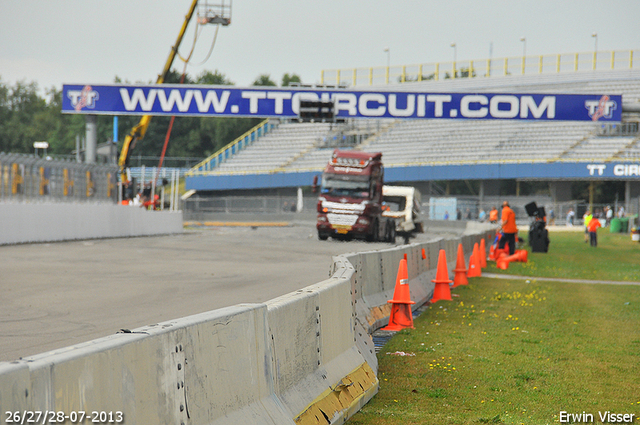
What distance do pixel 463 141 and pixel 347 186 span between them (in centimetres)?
3477

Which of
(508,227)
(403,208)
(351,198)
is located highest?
(351,198)

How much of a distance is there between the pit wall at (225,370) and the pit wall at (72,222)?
18.1 m

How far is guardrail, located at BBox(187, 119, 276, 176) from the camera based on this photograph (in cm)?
7275

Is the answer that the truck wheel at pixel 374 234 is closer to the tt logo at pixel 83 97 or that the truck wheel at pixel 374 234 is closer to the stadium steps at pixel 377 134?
the tt logo at pixel 83 97

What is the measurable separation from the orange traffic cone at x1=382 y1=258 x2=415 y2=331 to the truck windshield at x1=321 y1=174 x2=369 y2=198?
2046 centimetres

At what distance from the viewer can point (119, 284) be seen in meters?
13.3

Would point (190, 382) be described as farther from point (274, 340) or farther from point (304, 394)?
point (304, 394)

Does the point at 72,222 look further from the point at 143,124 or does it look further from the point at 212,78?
the point at 212,78

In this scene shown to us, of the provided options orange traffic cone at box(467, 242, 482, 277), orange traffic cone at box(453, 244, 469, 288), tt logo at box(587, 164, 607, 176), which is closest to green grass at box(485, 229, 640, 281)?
orange traffic cone at box(467, 242, 482, 277)

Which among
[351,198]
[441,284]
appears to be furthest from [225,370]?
[351,198]

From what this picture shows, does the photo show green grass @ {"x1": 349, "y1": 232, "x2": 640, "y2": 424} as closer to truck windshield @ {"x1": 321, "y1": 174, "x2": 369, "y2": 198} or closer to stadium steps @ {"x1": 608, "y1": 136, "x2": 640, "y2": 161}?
truck windshield @ {"x1": 321, "y1": 174, "x2": 369, "y2": 198}

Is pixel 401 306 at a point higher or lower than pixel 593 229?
lower

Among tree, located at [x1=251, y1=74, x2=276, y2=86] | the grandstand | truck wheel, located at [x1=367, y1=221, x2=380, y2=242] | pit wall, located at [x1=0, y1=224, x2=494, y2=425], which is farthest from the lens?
tree, located at [x1=251, y1=74, x2=276, y2=86]

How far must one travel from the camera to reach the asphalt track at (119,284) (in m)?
8.73
